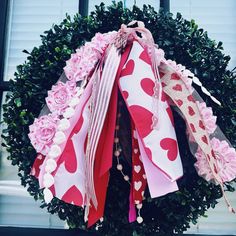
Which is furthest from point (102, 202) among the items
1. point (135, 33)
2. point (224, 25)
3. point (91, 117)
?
point (224, 25)

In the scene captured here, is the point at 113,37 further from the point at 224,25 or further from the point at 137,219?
the point at 224,25

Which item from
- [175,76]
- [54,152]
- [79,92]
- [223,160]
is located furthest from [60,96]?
[223,160]

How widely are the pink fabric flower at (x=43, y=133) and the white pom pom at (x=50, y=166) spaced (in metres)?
0.11

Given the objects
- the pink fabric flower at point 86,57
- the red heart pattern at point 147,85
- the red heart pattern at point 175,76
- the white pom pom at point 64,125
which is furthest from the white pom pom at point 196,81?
the white pom pom at point 64,125

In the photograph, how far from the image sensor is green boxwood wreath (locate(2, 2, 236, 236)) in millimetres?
1159

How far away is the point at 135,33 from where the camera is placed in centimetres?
112

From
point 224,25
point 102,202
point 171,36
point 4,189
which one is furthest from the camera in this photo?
point 224,25

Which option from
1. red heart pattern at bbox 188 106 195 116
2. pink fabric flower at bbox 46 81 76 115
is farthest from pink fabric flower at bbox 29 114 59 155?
red heart pattern at bbox 188 106 195 116

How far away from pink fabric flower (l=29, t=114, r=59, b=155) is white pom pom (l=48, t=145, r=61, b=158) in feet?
0.30

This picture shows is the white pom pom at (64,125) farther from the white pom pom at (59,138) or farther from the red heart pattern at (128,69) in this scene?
the red heart pattern at (128,69)

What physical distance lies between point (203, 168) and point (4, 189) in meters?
0.90

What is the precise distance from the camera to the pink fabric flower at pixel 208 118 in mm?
1105

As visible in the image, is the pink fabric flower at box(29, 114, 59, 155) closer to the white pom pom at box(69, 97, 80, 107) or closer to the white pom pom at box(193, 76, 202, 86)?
the white pom pom at box(69, 97, 80, 107)

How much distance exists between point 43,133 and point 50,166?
Result: 0.16 meters
